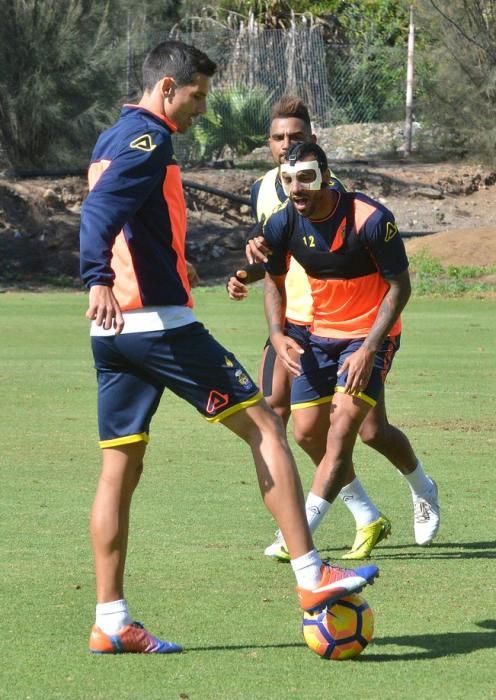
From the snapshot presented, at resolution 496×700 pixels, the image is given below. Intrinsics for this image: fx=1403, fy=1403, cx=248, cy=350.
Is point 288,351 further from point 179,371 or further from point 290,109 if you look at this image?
point 179,371

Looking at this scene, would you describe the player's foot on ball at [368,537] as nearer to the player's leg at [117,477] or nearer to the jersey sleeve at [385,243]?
the jersey sleeve at [385,243]

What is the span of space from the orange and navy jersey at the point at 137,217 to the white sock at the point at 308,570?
114 cm

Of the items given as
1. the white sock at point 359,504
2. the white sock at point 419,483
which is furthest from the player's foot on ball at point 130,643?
the white sock at point 419,483

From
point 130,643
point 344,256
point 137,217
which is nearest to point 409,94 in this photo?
point 344,256

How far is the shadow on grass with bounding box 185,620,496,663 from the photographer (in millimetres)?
5594

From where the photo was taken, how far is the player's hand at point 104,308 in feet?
17.6

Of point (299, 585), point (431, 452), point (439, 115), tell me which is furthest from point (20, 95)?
point (299, 585)

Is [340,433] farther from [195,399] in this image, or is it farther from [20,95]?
[20,95]

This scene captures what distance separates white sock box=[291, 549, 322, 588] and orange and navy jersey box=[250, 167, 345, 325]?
269cm

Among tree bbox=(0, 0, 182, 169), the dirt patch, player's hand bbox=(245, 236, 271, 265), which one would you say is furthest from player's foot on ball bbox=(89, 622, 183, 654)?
tree bbox=(0, 0, 182, 169)

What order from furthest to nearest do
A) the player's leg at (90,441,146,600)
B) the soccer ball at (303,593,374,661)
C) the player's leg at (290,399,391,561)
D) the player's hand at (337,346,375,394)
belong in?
the player's leg at (290,399,391,561) < the player's hand at (337,346,375,394) < the player's leg at (90,441,146,600) < the soccer ball at (303,593,374,661)

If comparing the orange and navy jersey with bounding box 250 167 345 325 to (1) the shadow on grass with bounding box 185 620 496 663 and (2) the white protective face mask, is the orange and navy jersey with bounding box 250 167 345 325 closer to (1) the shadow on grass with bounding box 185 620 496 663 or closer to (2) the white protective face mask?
(2) the white protective face mask

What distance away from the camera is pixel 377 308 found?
25.0ft

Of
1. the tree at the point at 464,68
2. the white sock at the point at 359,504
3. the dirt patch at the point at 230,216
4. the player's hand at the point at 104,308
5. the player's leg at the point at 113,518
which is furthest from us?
the tree at the point at 464,68
